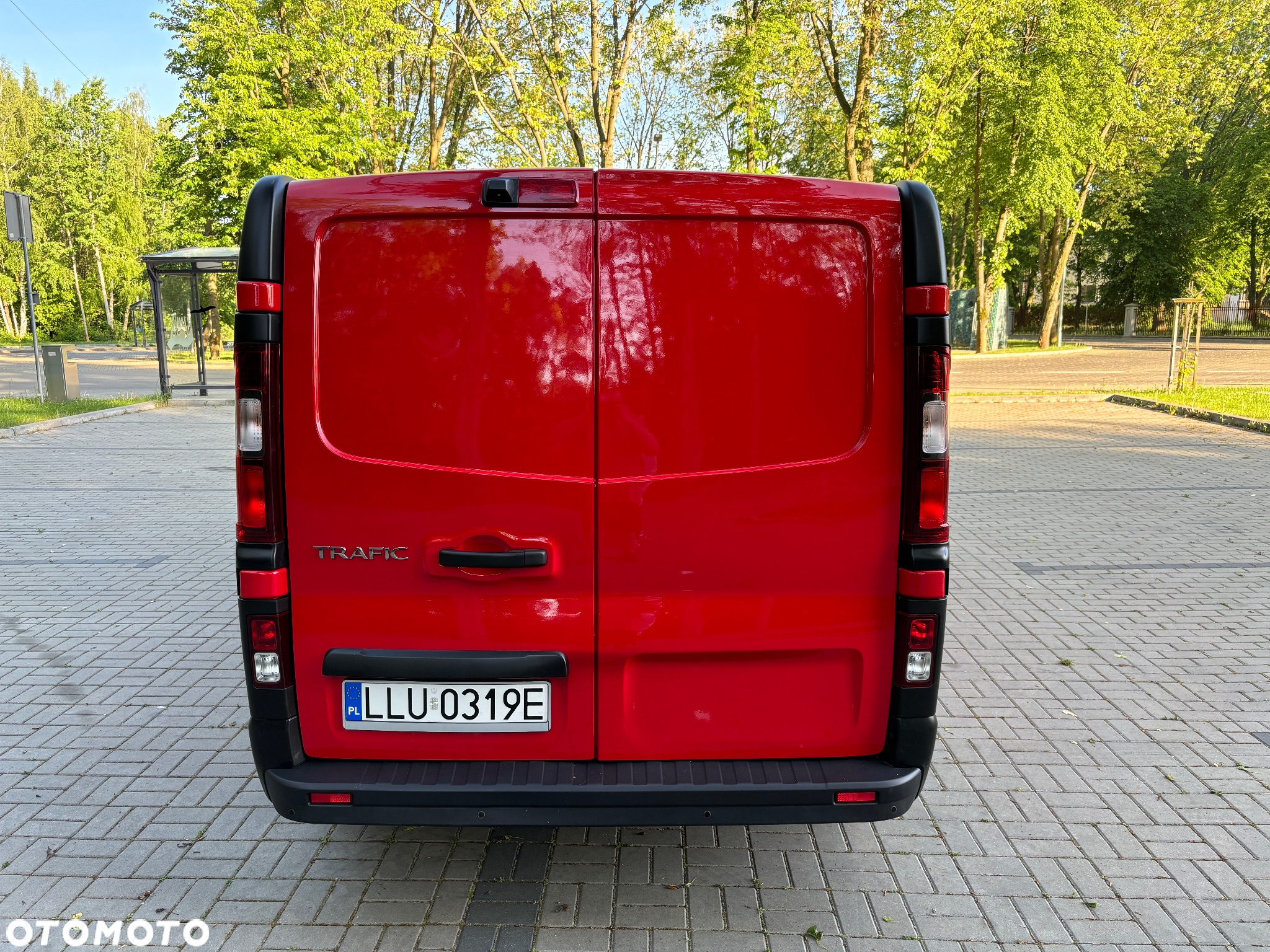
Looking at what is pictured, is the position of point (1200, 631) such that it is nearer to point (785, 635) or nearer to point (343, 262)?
point (785, 635)

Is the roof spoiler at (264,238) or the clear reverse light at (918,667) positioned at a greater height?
the roof spoiler at (264,238)

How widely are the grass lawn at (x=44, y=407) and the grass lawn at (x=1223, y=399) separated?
1945 cm

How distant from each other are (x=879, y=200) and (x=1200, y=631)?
4515 mm

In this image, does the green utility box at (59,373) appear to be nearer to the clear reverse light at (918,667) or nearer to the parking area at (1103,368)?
the parking area at (1103,368)

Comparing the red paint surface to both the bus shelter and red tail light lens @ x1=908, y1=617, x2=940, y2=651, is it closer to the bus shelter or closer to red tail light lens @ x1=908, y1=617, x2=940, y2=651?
red tail light lens @ x1=908, y1=617, x2=940, y2=651

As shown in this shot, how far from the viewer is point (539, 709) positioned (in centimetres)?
279

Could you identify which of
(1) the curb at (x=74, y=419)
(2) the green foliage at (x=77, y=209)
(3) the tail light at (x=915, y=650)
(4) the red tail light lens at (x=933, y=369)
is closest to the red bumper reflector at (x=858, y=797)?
(3) the tail light at (x=915, y=650)

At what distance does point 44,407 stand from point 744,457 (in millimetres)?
18471

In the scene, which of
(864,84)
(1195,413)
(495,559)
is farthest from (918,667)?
(864,84)

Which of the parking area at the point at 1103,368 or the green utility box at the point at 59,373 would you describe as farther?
the parking area at the point at 1103,368

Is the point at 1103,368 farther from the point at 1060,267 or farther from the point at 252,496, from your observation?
the point at 252,496

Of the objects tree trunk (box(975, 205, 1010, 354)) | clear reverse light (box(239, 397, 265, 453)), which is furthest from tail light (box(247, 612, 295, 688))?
tree trunk (box(975, 205, 1010, 354))

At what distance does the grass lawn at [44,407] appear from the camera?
1574cm

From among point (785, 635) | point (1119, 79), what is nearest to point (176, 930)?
point (785, 635)
